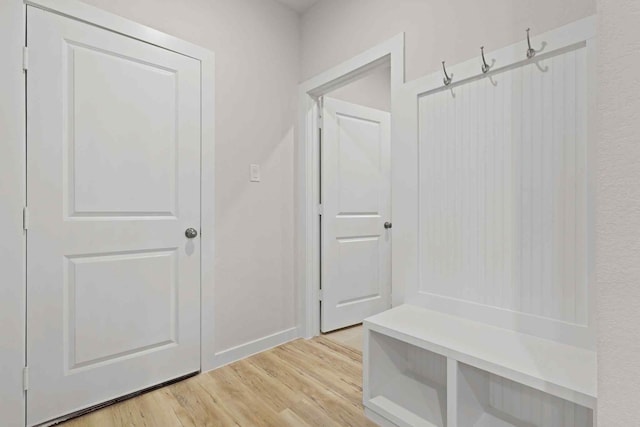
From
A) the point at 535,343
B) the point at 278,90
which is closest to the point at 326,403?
the point at 535,343

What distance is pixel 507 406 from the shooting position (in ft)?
4.59

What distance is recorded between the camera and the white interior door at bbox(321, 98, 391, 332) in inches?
104

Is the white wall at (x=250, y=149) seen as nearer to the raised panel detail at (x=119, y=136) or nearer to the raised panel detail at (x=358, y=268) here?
the raised panel detail at (x=119, y=136)

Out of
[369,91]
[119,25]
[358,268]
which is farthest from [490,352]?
[369,91]

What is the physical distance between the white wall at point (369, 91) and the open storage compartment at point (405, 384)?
6.67 feet

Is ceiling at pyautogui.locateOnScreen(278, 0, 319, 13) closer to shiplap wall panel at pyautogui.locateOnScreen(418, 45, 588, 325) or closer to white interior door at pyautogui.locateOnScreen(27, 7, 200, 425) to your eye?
white interior door at pyautogui.locateOnScreen(27, 7, 200, 425)

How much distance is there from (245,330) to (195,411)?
0.66m

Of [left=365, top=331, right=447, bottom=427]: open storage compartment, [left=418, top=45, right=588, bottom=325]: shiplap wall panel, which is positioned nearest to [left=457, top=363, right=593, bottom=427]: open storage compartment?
[left=365, top=331, right=447, bottom=427]: open storage compartment

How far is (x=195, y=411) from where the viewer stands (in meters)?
1.64

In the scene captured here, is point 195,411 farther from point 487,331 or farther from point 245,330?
point 487,331

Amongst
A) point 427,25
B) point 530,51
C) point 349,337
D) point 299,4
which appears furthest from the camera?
point 349,337

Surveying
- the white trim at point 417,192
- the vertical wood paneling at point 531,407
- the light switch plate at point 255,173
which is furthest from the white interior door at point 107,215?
the vertical wood paneling at point 531,407

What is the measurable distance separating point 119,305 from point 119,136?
0.90m

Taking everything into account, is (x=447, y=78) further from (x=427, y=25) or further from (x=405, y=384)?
(x=405, y=384)
